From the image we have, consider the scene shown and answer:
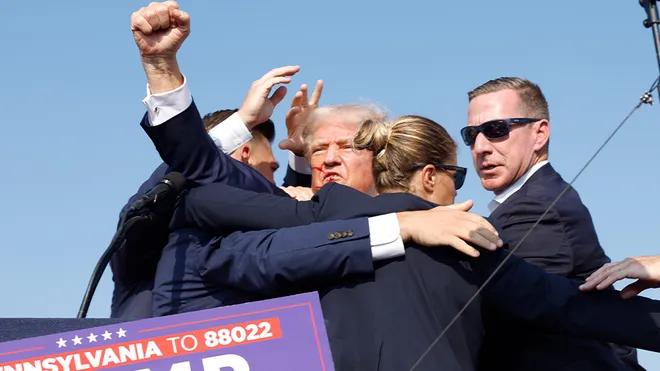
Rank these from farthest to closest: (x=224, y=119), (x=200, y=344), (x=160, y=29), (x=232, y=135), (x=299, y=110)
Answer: (x=299, y=110) < (x=224, y=119) < (x=232, y=135) < (x=160, y=29) < (x=200, y=344)

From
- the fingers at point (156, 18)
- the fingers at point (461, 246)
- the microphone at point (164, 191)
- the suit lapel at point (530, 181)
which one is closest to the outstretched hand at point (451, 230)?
the fingers at point (461, 246)

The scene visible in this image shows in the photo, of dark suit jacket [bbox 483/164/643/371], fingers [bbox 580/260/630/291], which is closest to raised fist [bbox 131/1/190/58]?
dark suit jacket [bbox 483/164/643/371]

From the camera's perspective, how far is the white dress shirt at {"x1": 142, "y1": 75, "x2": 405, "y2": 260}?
341cm

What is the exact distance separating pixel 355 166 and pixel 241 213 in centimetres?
90

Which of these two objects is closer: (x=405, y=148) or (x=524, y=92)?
(x=405, y=148)

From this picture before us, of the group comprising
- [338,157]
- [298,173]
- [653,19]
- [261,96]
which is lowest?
[298,173]

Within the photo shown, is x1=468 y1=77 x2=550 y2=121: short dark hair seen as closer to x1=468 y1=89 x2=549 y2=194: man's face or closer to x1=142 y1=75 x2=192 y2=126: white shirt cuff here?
x1=468 y1=89 x2=549 y2=194: man's face

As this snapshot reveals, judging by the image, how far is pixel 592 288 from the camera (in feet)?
11.6

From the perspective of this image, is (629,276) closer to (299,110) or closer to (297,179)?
(299,110)

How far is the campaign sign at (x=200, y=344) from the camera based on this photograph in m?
2.78

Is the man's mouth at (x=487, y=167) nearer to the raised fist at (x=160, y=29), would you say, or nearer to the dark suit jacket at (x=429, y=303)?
the dark suit jacket at (x=429, y=303)

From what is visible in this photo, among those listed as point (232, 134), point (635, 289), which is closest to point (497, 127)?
point (232, 134)

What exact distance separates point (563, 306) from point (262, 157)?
2471 millimetres

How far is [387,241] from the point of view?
3.41m
